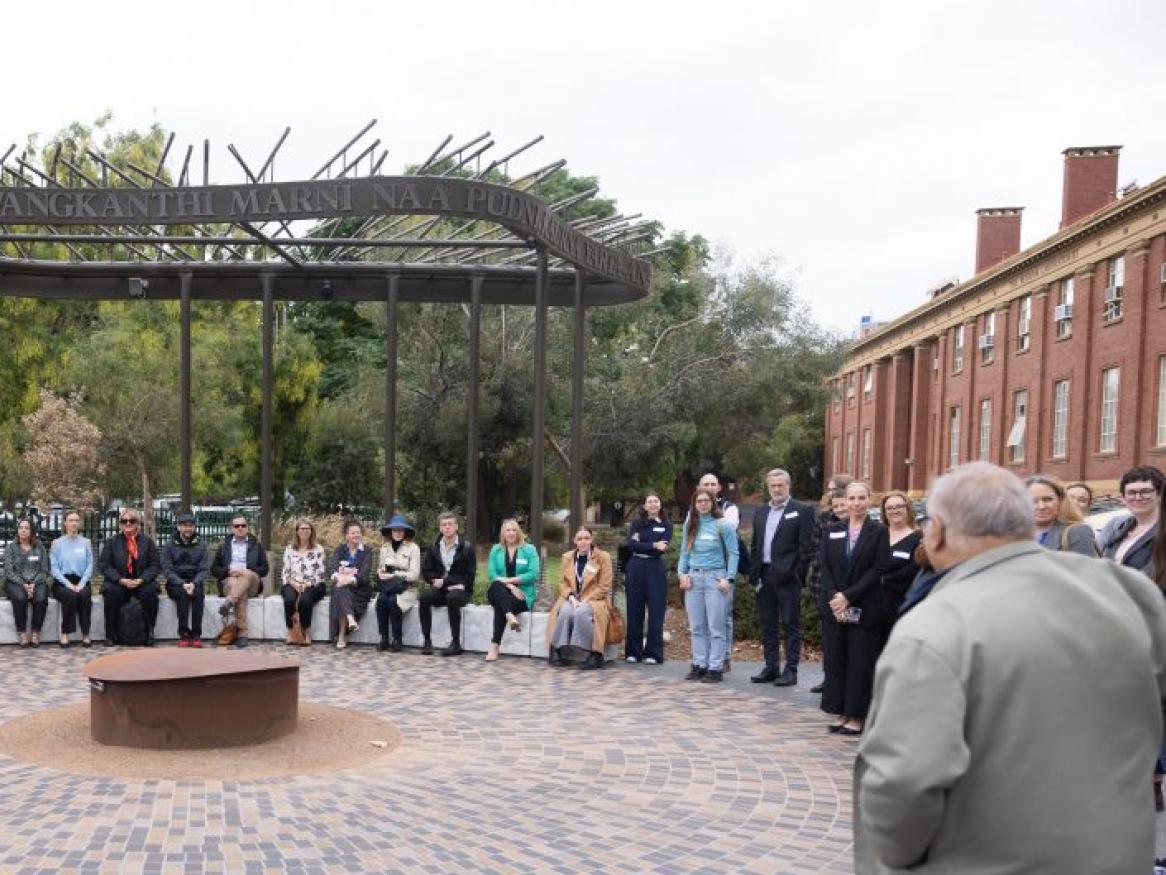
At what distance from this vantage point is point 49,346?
23.9 metres

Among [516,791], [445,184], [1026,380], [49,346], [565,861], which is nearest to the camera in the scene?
[565,861]

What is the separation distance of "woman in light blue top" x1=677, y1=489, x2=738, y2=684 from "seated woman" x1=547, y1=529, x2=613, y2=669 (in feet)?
2.78

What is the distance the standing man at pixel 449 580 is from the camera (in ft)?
34.8

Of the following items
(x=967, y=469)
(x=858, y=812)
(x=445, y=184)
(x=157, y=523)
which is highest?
(x=445, y=184)

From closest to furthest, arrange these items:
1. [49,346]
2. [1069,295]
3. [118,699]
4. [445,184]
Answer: [118,699] → [445,184] → [49,346] → [1069,295]

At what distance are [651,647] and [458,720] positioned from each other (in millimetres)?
2928

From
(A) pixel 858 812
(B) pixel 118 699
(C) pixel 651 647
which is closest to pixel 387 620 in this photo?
(C) pixel 651 647

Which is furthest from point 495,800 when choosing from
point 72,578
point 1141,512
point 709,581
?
point 72,578

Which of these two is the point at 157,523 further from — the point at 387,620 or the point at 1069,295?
the point at 1069,295

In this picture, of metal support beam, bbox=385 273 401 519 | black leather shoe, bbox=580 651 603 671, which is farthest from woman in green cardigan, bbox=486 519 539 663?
metal support beam, bbox=385 273 401 519

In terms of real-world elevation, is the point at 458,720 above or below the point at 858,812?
below

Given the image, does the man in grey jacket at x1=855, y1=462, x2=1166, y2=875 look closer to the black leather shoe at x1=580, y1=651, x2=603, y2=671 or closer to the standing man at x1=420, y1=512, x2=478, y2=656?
the black leather shoe at x1=580, y1=651, x2=603, y2=671

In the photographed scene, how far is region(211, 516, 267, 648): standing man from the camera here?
11156mm

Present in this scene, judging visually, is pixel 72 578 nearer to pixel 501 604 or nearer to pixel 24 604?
pixel 24 604
